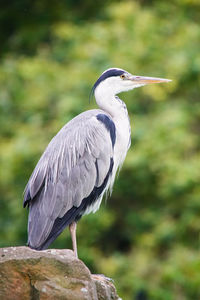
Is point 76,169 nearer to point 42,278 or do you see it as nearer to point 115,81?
point 115,81

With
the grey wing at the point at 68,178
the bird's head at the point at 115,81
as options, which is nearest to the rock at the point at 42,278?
the grey wing at the point at 68,178

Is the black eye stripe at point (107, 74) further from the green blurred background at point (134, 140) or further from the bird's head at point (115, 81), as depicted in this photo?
the green blurred background at point (134, 140)

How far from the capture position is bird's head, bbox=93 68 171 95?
252 inches

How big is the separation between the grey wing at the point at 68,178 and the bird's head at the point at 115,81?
41cm

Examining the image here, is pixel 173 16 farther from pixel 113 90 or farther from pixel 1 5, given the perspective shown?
pixel 113 90

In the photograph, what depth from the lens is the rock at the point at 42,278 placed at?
4.09 m

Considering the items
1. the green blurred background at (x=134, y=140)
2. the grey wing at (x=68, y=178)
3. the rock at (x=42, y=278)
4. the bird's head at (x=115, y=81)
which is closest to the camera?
the rock at (x=42, y=278)

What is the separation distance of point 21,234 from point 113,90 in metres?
4.51

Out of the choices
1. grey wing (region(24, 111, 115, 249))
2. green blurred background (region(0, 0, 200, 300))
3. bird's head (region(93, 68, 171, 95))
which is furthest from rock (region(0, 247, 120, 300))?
green blurred background (region(0, 0, 200, 300))

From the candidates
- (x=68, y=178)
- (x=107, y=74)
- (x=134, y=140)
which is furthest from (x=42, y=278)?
(x=134, y=140)

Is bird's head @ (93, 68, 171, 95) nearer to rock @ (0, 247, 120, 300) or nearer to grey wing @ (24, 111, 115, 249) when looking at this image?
grey wing @ (24, 111, 115, 249)

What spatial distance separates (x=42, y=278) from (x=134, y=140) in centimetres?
637

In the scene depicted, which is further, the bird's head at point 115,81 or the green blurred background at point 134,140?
the green blurred background at point 134,140

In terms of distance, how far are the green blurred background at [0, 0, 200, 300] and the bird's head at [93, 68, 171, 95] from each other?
3298 mm
